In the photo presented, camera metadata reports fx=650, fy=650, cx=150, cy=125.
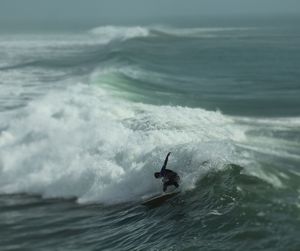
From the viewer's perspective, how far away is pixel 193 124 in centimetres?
2195

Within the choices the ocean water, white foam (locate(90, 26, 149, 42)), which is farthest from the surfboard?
white foam (locate(90, 26, 149, 42))

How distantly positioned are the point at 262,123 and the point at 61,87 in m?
12.8

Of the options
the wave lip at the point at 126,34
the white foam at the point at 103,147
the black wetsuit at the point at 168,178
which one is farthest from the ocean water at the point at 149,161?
the wave lip at the point at 126,34

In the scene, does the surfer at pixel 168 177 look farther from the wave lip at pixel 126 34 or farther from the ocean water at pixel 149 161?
the wave lip at pixel 126 34

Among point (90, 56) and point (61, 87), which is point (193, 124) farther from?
point (90, 56)

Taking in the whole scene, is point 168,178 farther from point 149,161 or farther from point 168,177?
point 149,161

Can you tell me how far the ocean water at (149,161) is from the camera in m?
13.5

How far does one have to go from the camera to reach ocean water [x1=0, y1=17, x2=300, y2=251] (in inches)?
533

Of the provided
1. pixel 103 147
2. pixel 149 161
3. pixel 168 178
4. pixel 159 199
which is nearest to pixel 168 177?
pixel 168 178

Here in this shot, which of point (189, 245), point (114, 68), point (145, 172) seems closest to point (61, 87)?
point (114, 68)

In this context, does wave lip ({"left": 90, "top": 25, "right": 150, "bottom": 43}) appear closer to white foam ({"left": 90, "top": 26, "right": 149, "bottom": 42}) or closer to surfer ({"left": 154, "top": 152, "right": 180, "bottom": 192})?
white foam ({"left": 90, "top": 26, "right": 149, "bottom": 42})

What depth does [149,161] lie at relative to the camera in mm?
17469

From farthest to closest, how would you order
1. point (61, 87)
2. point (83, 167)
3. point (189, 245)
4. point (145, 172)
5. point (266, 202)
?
1. point (61, 87)
2. point (83, 167)
3. point (145, 172)
4. point (266, 202)
5. point (189, 245)

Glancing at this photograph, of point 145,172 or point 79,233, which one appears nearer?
point 79,233
